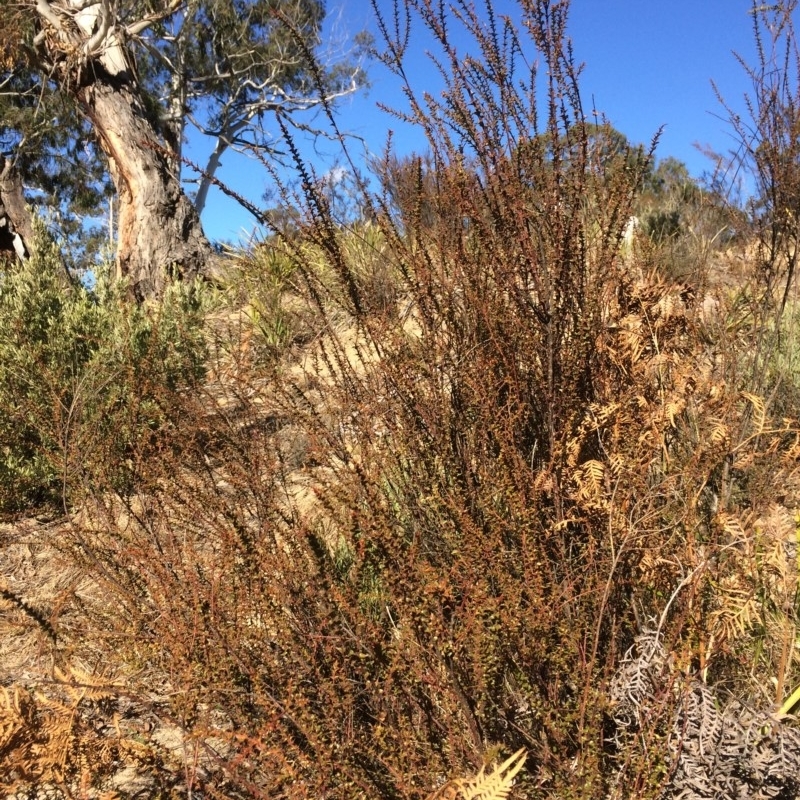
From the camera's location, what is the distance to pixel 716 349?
9.46ft

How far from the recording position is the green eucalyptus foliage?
12.3 feet

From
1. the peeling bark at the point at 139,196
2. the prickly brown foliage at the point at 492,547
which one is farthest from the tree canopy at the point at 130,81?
the prickly brown foliage at the point at 492,547

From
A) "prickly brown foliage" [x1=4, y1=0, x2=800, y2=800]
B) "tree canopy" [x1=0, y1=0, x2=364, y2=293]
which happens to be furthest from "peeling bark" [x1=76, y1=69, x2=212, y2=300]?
"prickly brown foliage" [x1=4, y1=0, x2=800, y2=800]

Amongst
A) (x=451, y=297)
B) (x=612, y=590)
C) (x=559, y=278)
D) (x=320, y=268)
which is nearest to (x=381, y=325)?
(x=451, y=297)

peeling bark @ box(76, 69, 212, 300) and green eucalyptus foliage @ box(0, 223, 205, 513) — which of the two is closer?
green eucalyptus foliage @ box(0, 223, 205, 513)

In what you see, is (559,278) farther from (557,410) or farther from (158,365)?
(158,365)

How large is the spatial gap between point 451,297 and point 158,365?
2.68 meters

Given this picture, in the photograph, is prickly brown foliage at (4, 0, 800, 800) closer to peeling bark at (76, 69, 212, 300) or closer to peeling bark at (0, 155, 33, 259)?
peeling bark at (76, 69, 212, 300)

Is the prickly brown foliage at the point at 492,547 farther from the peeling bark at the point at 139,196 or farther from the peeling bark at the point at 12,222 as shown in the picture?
the peeling bark at the point at 12,222

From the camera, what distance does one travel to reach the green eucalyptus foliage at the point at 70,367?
12.3 feet

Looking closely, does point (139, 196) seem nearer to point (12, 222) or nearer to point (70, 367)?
point (12, 222)

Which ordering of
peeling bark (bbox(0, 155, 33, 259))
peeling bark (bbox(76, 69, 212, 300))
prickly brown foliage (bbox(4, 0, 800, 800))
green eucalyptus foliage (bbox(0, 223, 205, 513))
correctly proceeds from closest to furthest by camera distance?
prickly brown foliage (bbox(4, 0, 800, 800)), green eucalyptus foliage (bbox(0, 223, 205, 513)), peeling bark (bbox(76, 69, 212, 300)), peeling bark (bbox(0, 155, 33, 259))

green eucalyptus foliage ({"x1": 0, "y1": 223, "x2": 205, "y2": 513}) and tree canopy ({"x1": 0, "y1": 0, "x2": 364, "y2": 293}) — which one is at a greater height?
tree canopy ({"x1": 0, "y1": 0, "x2": 364, "y2": 293})

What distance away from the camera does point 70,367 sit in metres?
4.38
